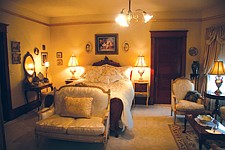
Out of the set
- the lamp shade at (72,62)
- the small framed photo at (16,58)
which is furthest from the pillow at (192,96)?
the small framed photo at (16,58)

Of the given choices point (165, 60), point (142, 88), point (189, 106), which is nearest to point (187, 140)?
point (189, 106)

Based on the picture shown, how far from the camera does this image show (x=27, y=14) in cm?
483

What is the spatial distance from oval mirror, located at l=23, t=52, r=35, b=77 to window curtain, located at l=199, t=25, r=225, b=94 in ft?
16.6

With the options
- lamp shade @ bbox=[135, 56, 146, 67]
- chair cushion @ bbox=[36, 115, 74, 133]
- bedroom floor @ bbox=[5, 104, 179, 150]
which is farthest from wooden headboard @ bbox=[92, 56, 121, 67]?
chair cushion @ bbox=[36, 115, 74, 133]

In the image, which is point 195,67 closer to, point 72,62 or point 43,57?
point 72,62

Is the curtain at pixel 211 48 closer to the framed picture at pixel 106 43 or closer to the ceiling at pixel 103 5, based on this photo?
the ceiling at pixel 103 5

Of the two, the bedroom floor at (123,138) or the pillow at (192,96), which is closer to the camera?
the bedroom floor at (123,138)

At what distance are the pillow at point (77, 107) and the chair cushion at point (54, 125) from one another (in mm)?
130

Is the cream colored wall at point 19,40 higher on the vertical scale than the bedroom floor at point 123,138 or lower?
higher

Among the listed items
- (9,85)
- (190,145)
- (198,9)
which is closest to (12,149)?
(9,85)

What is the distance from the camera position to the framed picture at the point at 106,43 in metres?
5.60

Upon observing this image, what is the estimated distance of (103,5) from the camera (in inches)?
179

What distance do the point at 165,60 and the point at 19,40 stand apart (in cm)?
430

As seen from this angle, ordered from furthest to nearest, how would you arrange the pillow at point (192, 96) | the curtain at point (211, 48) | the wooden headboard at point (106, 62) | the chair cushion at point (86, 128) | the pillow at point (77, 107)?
1. the wooden headboard at point (106, 62)
2. the curtain at point (211, 48)
3. the pillow at point (192, 96)
4. the pillow at point (77, 107)
5. the chair cushion at point (86, 128)
